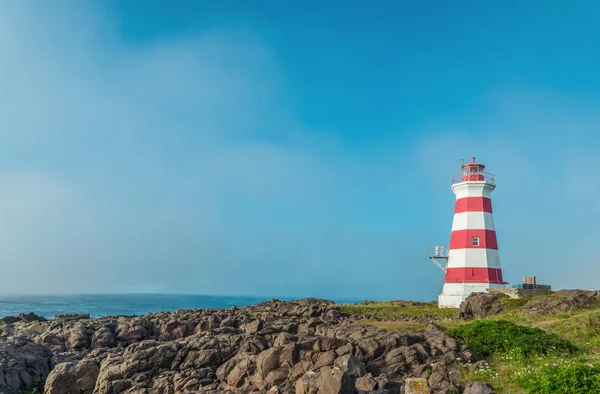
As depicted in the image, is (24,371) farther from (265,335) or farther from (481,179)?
(481,179)

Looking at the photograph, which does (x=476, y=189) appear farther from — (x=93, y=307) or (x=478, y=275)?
(x=93, y=307)

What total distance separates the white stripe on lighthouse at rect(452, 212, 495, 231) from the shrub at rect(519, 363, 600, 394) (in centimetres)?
2958

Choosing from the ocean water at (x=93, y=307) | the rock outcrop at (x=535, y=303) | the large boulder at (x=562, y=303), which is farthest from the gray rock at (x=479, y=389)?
the ocean water at (x=93, y=307)

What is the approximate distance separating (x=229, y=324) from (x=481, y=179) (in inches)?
1035

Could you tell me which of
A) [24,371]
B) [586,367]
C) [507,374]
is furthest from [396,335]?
[24,371]

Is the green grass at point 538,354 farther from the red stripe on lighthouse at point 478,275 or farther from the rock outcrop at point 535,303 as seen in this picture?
the red stripe on lighthouse at point 478,275

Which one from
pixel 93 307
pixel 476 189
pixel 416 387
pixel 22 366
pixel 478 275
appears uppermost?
pixel 476 189

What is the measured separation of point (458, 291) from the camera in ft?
142

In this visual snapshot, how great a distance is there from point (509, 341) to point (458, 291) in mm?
23915

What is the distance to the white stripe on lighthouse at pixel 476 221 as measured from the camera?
141 feet

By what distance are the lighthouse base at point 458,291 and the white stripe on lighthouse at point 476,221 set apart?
471 centimetres

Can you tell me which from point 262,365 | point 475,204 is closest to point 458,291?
point 475,204

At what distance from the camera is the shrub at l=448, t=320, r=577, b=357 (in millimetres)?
19531

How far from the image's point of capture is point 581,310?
30312mm
